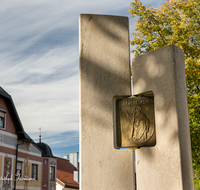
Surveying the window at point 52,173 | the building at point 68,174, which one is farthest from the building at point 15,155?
the building at point 68,174

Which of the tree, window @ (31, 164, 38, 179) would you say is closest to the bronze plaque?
the tree

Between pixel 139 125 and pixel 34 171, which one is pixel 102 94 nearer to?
pixel 139 125

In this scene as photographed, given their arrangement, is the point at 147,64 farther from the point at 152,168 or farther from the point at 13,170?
the point at 13,170

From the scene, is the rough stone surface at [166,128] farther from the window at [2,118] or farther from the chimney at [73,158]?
the chimney at [73,158]

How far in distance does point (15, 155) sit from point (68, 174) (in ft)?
43.2

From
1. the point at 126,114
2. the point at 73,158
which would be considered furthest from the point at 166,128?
the point at 73,158

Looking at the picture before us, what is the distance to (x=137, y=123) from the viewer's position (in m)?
3.57

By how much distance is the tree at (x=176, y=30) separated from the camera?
33.9 feet

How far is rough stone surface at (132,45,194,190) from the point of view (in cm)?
318

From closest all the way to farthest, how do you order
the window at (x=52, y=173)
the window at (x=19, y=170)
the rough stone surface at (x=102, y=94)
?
the rough stone surface at (x=102, y=94) < the window at (x=19, y=170) < the window at (x=52, y=173)

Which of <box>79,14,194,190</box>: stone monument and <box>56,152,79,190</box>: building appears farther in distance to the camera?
<box>56,152,79,190</box>: building

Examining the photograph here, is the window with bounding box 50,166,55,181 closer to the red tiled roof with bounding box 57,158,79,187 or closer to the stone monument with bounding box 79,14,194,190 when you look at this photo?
the red tiled roof with bounding box 57,158,79,187

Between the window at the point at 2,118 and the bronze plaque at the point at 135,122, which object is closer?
the bronze plaque at the point at 135,122

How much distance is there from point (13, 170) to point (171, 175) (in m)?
16.2
